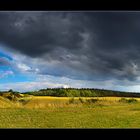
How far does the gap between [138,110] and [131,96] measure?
87 centimetres

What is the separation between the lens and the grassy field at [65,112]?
9.91 feet

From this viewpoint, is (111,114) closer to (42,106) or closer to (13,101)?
(42,106)

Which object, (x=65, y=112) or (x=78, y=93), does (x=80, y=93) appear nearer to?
(x=78, y=93)

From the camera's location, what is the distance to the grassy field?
3020 mm

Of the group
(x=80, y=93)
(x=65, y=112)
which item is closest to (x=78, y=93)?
(x=80, y=93)

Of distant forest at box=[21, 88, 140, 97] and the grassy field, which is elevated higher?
distant forest at box=[21, 88, 140, 97]

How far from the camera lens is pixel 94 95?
3.01m

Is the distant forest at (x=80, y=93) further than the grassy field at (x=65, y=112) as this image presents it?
No

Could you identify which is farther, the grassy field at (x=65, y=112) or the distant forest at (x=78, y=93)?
the grassy field at (x=65, y=112)

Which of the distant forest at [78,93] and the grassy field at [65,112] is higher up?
the distant forest at [78,93]

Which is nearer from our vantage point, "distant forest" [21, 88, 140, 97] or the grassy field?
"distant forest" [21, 88, 140, 97]

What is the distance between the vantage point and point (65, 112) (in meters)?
3.41

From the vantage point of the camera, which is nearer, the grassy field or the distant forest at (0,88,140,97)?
the distant forest at (0,88,140,97)
